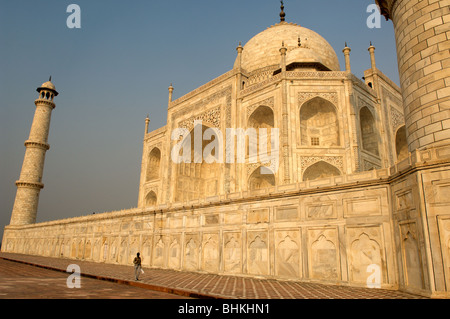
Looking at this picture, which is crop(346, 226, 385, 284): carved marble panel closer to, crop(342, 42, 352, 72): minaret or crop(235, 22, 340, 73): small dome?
crop(342, 42, 352, 72): minaret

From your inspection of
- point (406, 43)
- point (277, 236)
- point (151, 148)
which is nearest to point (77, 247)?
point (151, 148)

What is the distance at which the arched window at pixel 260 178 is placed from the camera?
1677cm

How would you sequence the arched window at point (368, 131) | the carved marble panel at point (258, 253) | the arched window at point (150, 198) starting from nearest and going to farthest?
the carved marble panel at point (258, 253)
the arched window at point (368, 131)
the arched window at point (150, 198)

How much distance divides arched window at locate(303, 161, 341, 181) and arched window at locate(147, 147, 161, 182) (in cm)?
1352

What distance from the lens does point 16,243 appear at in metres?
30.9

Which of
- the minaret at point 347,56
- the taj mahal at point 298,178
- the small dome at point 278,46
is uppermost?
the small dome at point 278,46

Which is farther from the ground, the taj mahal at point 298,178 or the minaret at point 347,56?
the minaret at point 347,56

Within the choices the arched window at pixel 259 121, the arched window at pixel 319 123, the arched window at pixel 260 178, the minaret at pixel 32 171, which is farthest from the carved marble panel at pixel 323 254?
the minaret at pixel 32 171

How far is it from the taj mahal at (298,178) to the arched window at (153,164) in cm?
8

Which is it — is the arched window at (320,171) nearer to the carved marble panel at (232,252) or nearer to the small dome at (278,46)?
the carved marble panel at (232,252)

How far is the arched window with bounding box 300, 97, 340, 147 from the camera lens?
1658cm

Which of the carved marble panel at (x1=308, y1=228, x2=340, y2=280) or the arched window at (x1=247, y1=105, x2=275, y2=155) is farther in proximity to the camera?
the arched window at (x1=247, y1=105, x2=275, y2=155)

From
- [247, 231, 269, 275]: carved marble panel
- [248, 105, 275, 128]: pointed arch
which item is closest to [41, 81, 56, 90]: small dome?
[248, 105, 275, 128]: pointed arch
